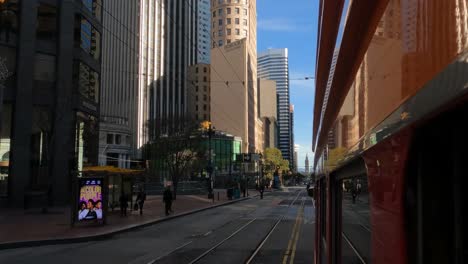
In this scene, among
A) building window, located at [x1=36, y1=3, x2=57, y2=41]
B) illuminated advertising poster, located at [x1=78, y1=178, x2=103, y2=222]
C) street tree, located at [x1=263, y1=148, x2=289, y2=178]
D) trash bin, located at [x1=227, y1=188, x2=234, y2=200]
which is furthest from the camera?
street tree, located at [x1=263, y1=148, x2=289, y2=178]

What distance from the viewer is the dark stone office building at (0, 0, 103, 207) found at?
3072 centimetres

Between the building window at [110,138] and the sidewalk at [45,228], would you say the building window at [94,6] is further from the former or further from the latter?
the building window at [110,138]

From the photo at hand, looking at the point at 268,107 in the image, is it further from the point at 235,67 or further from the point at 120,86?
the point at 120,86

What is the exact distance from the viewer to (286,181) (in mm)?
164125

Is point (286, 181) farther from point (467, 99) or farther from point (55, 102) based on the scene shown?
point (467, 99)

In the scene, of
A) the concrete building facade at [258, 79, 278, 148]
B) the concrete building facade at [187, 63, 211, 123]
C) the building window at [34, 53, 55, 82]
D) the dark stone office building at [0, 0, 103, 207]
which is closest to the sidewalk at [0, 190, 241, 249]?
the dark stone office building at [0, 0, 103, 207]

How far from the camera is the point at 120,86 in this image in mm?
112875

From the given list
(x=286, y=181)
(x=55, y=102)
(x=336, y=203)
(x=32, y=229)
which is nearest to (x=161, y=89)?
(x=286, y=181)

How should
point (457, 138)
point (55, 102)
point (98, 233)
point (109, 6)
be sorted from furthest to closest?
1. point (109, 6)
2. point (55, 102)
3. point (98, 233)
4. point (457, 138)

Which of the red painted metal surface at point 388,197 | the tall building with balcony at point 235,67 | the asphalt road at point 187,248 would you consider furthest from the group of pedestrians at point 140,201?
the tall building with balcony at point 235,67

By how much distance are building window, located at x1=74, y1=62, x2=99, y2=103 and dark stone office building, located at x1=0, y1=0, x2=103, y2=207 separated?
0.07 metres

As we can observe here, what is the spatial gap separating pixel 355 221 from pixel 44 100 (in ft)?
108

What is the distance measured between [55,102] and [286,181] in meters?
137

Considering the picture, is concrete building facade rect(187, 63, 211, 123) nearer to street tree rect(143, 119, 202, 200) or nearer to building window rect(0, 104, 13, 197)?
street tree rect(143, 119, 202, 200)
